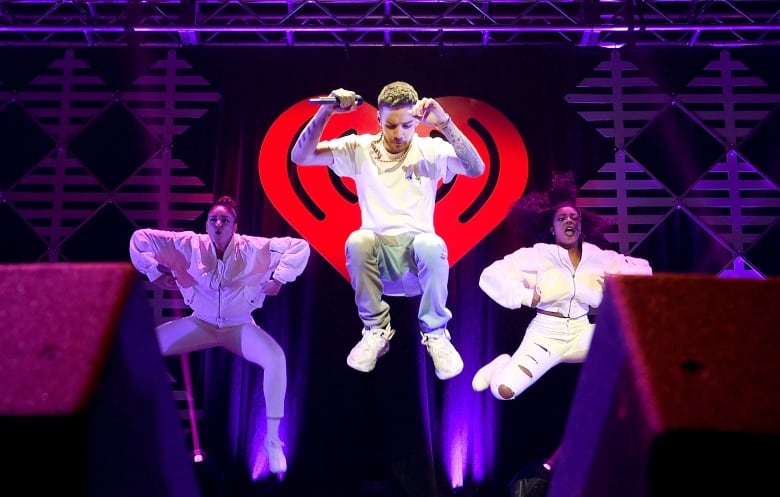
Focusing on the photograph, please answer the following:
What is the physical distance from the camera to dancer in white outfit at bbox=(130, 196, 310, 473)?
13.6ft

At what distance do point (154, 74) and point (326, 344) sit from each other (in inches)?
89.6

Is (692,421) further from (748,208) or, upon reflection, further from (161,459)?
(748,208)

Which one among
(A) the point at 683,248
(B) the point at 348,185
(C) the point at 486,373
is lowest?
(C) the point at 486,373

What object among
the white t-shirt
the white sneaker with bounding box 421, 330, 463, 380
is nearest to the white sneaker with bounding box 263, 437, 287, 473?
the white sneaker with bounding box 421, 330, 463, 380

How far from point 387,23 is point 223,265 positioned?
77.5 inches

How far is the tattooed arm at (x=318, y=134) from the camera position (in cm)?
363

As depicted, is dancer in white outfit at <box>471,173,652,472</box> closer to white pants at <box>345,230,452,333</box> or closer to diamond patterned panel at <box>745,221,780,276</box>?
white pants at <box>345,230,452,333</box>

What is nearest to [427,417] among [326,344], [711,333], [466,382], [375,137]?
[466,382]

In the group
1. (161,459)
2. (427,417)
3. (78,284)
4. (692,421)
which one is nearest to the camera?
(692,421)

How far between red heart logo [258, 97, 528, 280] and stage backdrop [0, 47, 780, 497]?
0.01 m

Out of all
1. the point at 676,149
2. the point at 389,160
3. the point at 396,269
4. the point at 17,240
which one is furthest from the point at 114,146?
the point at 676,149

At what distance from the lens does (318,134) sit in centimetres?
383

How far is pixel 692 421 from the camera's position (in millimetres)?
987

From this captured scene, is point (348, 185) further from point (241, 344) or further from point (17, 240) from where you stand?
point (17, 240)
